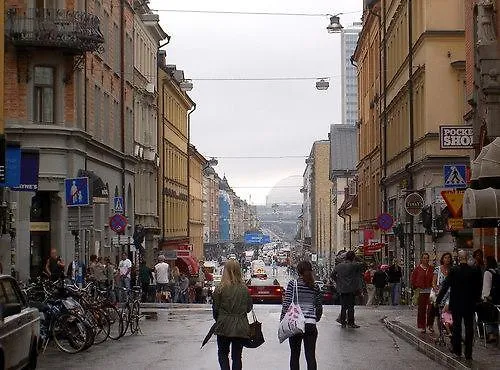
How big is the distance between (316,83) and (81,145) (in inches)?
1160

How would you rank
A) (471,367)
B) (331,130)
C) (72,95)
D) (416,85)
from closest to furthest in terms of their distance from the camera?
(471,367) → (72,95) → (416,85) → (331,130)

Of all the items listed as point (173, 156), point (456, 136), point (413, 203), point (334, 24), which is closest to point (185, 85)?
point (173, 156)

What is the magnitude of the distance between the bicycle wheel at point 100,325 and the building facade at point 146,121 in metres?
33.8

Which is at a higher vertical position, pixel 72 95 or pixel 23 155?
pixel 72 95

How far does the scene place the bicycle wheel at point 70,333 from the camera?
19359 millimetres

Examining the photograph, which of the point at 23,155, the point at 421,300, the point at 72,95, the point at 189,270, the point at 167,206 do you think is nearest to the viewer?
the point at 421,300

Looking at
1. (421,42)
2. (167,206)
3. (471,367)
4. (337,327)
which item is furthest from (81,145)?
(167,206)

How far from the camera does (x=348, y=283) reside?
24.9 metres

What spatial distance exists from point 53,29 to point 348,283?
17281mm

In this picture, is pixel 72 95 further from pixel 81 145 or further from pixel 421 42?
pixel 421 42

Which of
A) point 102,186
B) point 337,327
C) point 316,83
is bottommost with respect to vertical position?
point 337,327

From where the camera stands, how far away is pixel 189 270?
2409 inches

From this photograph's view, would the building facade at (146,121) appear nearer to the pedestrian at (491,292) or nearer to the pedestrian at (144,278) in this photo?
the pedestrian at (144,278)

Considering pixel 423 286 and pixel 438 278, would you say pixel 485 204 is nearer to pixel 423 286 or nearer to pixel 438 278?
pixel 438 278
